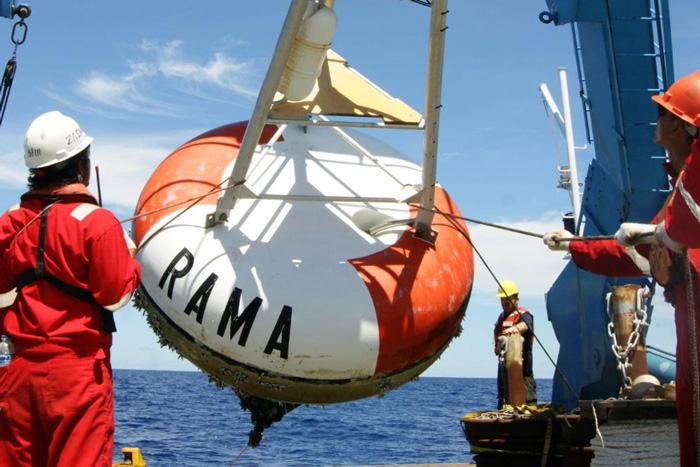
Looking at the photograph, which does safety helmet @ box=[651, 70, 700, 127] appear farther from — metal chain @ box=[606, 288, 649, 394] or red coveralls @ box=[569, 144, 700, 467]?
metal chain @ box=[606, 288, 649, 394]

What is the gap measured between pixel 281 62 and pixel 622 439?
274cm

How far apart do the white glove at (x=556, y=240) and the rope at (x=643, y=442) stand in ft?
2.95

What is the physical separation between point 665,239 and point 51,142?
8.09ft

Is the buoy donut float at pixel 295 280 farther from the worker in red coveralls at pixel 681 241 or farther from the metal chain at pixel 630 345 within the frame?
the worker in red coveralls at pixel 681 241

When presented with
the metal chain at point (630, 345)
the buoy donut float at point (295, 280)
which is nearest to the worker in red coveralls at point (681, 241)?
the metal chain at point (630, 345)

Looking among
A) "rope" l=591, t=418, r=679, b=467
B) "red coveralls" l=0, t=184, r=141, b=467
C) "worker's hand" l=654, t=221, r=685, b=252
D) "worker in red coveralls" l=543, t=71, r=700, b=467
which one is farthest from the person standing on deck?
"red coveralls" l=0, t=184, r=141, b=467

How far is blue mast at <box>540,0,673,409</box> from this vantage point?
5871mm

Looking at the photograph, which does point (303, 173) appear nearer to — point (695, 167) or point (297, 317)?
point (297, 317)

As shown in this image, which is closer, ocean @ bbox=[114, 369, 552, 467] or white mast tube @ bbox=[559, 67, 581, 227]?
white mast tube @ bbox=[559, 67, 581, 227]

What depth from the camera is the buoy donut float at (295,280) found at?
5.39m

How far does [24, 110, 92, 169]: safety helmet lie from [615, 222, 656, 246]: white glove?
2.28 meters

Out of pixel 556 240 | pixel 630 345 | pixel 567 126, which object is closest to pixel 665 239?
pixel 556 240

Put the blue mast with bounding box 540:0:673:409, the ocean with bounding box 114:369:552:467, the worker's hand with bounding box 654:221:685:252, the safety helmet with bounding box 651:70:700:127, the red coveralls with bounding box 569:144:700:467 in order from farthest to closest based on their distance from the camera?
the ocean with bounding box 114:369:552:467 → the blue mast with bounding box 540:0:673:409 → the safety helmet with bounding box 651:70:700:127 → the worker's hand with bounding box 654:221:685:252 → the red coveralls with bounding box 569:144:700:467

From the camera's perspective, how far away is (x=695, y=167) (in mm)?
3309
